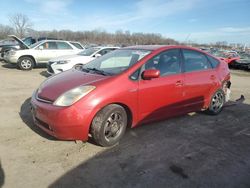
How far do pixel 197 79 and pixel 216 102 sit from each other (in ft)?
3.61

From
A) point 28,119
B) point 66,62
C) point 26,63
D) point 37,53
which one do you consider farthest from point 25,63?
point 28,119

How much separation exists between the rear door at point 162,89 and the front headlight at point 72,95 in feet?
3.02

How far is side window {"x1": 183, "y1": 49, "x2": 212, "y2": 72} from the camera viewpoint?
17.3 ft

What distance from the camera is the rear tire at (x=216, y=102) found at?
5970 mm

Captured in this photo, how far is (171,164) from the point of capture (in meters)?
3.64

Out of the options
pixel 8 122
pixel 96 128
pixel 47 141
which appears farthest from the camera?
pixel 8 122

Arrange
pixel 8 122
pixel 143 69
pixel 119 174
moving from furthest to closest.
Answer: pixel 8 122, pixel 143 69, pixel 119 174

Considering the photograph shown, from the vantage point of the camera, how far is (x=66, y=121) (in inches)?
146

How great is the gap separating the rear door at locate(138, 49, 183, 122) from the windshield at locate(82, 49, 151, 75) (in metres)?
0.27

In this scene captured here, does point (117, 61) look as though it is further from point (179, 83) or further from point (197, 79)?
point (197, 79)

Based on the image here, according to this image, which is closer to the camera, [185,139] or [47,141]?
[47,141]

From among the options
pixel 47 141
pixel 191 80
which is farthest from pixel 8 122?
pixel 191 80

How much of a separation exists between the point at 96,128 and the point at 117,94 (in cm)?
60

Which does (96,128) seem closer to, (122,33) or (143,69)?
(143,69)
